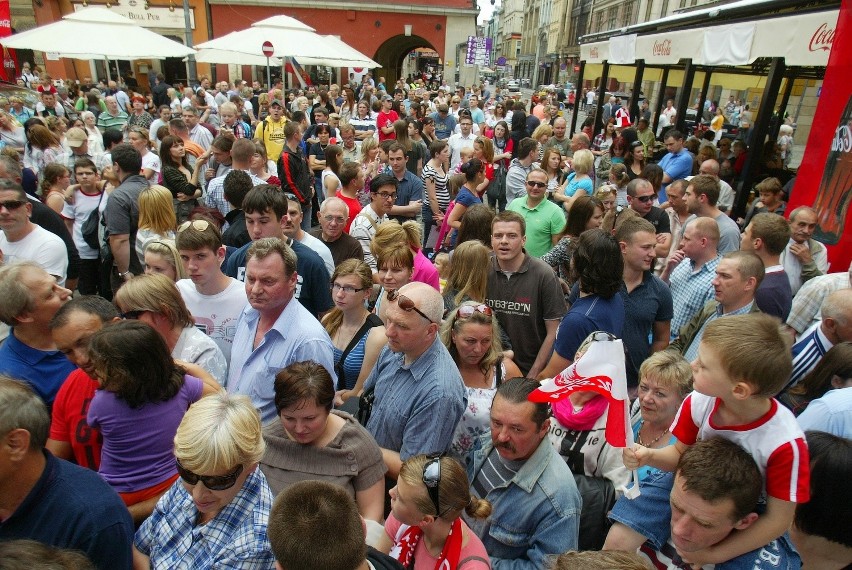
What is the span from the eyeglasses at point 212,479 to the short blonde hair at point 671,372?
6.16ft

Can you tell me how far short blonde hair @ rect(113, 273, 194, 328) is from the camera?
2643 mm

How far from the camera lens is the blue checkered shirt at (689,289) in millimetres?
3875

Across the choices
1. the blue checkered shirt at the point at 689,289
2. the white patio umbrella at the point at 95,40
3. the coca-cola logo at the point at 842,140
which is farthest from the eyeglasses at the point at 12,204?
the white patio umbrella at the point at 95,40

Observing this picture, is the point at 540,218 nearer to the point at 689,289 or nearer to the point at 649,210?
the point at 649,210

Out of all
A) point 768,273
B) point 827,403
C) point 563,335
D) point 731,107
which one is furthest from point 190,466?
point 731,107

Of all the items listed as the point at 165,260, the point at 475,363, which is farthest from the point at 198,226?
the point at 475,363

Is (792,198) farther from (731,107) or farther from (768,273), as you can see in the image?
(731,107)

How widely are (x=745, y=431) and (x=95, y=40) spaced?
1205 centimetres

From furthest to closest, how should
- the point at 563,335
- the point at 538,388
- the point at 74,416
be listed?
1. the point at 563,335
2. the point at 74,416
3. the point at 538,388

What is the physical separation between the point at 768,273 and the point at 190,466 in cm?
382

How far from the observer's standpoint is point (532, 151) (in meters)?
6.84

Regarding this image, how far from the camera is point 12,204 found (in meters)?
3.59

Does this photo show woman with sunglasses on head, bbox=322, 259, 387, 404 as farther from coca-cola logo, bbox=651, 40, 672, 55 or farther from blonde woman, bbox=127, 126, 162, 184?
coca-cola logo, bbox=651, 40, 672, 55

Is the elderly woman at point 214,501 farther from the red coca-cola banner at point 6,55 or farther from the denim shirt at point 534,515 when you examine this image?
the red coca-cola banner at point 6,55
